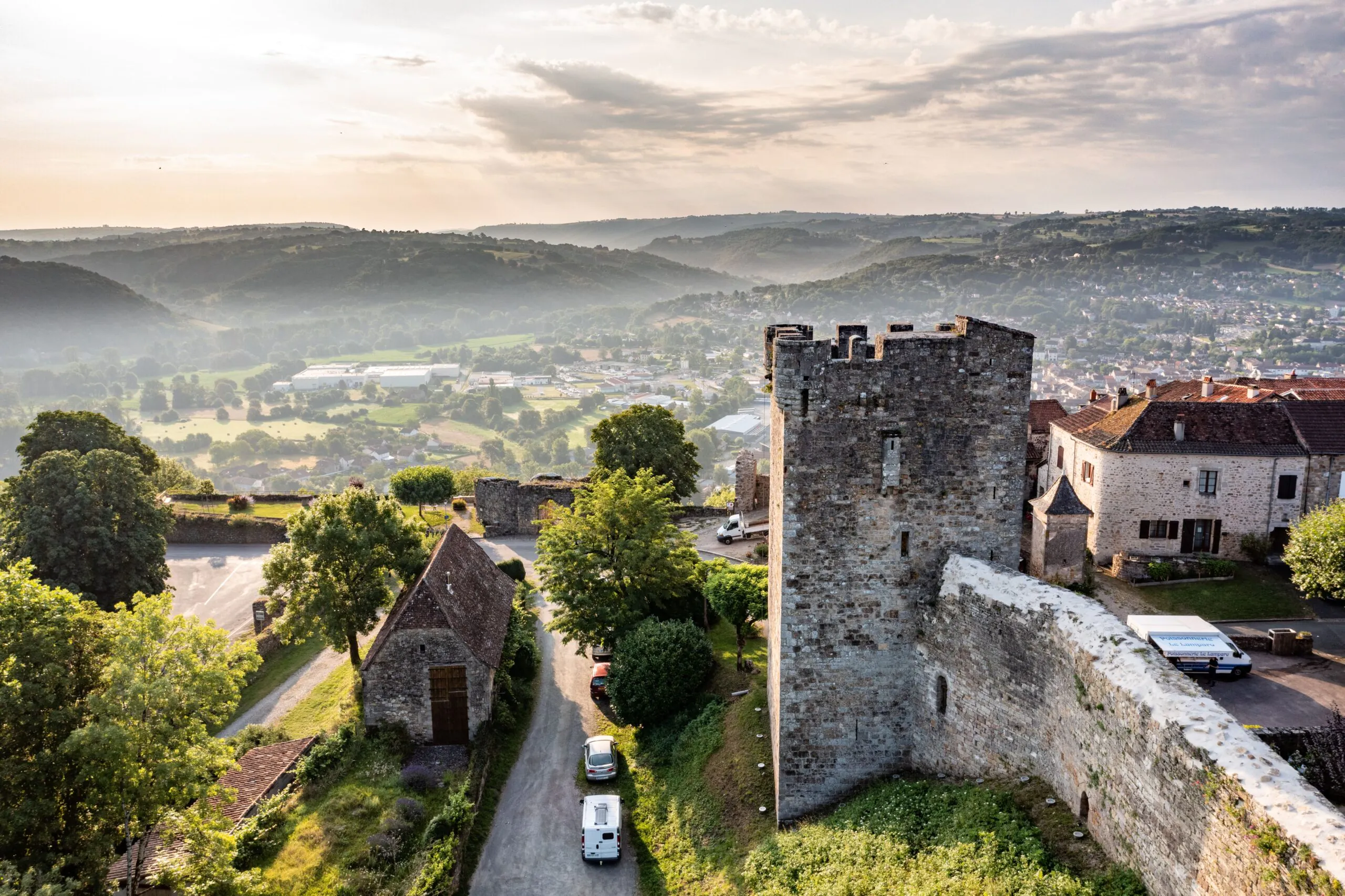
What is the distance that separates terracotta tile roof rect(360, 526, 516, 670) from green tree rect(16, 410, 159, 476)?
2513cm

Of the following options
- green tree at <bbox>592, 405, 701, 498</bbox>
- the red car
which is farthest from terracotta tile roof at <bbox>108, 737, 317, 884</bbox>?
green tree at <bbox>592, 405, 701, 498</bbox>

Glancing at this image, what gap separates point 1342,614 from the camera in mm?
27875

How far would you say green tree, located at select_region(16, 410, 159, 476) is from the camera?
45.7 m

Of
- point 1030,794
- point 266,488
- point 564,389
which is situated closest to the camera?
point 1030,794

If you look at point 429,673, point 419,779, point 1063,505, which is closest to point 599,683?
point 429,673

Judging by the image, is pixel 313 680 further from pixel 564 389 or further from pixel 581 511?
pixel 564 389

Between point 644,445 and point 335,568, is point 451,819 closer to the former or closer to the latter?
point 335,568

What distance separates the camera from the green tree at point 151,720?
17.1m

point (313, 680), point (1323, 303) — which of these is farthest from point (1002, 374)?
point (1323, 303)

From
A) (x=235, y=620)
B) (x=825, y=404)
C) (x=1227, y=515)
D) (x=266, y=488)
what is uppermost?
(x=825, y=404)

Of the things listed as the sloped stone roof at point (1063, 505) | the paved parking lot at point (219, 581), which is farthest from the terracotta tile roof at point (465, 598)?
the sloped stone roof at point (1063, 505)

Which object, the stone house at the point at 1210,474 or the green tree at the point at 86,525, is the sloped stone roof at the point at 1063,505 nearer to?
the stone house at the point at 1210,474

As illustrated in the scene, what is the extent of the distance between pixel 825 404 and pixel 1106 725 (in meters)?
7.39

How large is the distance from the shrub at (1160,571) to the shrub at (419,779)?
27367mm
